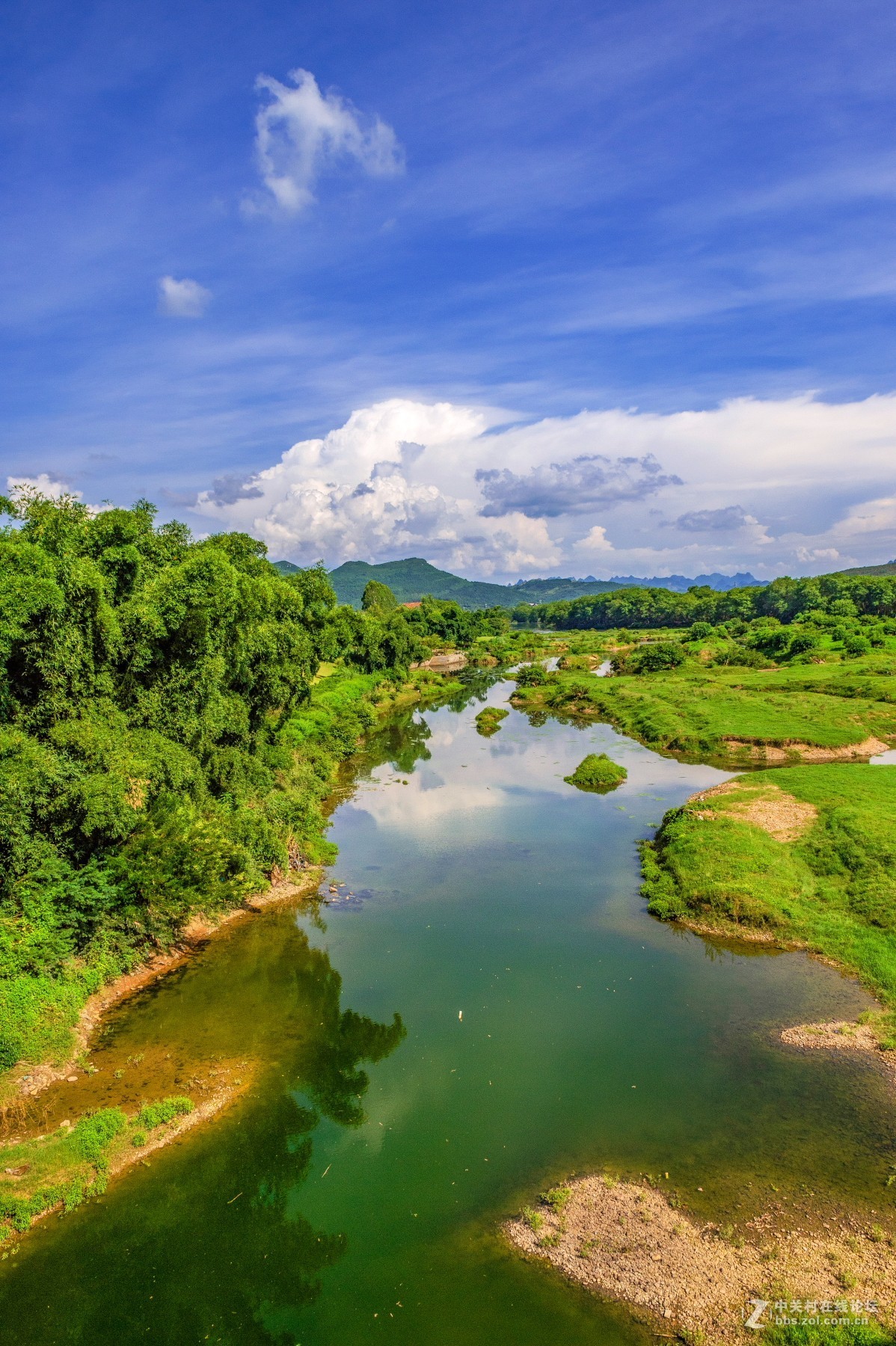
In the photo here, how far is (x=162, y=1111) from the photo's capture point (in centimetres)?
1689

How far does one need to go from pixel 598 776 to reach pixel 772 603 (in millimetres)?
133743

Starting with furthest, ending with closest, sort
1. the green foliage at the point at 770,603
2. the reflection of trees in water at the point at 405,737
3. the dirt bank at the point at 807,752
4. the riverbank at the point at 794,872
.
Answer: the green foliage at the point at 770,603 < the reflection of trees in water at the point at 405,737 < the dirt bank at the point at 807,752 < the riverbank at the point at 794,872

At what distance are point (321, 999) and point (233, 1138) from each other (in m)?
6.37

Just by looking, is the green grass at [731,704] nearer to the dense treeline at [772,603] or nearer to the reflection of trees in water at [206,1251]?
the reflection of trees in water at [206,1251]

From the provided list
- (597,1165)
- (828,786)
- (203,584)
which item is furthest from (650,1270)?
(828,786)

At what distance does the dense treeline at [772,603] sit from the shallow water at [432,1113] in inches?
4388

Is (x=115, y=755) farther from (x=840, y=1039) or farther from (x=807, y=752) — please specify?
(x=807, y=752)

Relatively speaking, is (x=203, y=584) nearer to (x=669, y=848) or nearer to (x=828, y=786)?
(x=669, y=848)

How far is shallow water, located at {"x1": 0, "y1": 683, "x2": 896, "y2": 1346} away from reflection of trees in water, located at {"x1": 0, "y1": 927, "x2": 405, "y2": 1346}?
4 cm

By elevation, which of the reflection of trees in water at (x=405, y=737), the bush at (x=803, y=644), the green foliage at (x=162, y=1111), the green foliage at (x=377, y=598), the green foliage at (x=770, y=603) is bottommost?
the green foliage at (x=162, y=1111)

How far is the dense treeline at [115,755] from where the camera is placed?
19359 millimetres

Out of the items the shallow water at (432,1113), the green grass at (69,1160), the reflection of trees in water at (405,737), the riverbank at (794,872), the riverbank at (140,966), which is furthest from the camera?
A: the reflection of trees in water at (405,737)

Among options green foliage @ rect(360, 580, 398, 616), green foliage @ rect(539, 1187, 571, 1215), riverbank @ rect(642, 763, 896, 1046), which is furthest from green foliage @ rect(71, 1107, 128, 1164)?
green foliage @ rect(360, 580, 398, 616)

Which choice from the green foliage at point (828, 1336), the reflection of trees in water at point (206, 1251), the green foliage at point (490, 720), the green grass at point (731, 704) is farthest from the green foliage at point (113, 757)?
the green grass at point (731, 704)
